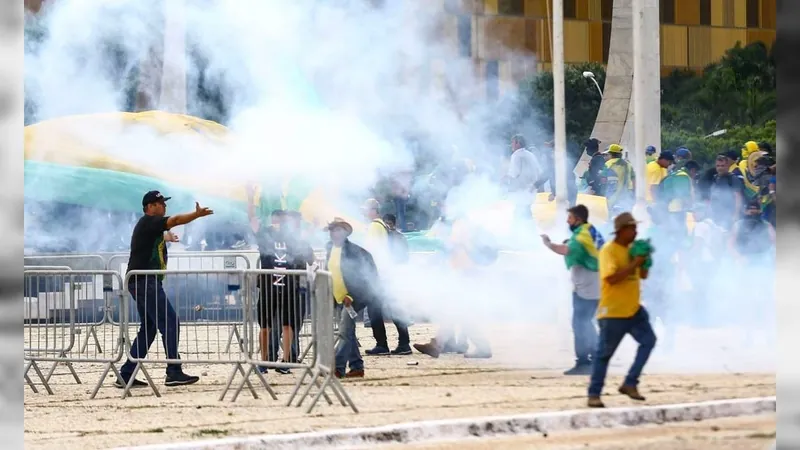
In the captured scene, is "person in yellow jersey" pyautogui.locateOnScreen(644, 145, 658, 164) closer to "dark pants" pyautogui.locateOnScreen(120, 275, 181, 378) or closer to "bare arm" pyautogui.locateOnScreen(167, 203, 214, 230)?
"bare arm" pyautogui.locateOnScreen(167, 203, 214, 230)

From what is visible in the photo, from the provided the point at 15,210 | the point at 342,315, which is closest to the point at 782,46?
the point at 15,210

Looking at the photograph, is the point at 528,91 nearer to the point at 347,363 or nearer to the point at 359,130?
the point at 359,130

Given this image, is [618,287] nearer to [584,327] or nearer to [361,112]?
[584,327]

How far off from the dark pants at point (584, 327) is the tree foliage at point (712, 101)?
133 feet

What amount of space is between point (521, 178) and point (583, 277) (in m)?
5.66

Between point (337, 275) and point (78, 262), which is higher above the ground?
point (78, 262)

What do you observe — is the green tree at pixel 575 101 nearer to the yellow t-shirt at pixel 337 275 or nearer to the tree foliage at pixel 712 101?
the tree foliage at pixel 712 101

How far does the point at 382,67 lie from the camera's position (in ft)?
62.2

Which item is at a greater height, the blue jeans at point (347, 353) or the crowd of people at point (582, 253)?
the crowd of people at point (582, 253)

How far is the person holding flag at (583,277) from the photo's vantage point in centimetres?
1331

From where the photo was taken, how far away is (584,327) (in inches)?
537

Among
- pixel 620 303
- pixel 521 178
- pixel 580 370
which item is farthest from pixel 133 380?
pixel 521 178

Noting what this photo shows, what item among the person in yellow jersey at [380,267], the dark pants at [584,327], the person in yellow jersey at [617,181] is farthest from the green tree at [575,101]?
the dark pants at [584,327]

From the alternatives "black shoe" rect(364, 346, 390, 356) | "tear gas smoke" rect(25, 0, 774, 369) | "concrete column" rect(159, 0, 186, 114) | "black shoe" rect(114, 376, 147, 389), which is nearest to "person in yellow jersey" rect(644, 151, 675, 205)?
"tear gas smoke" rect(25, 0, 774, 369)
